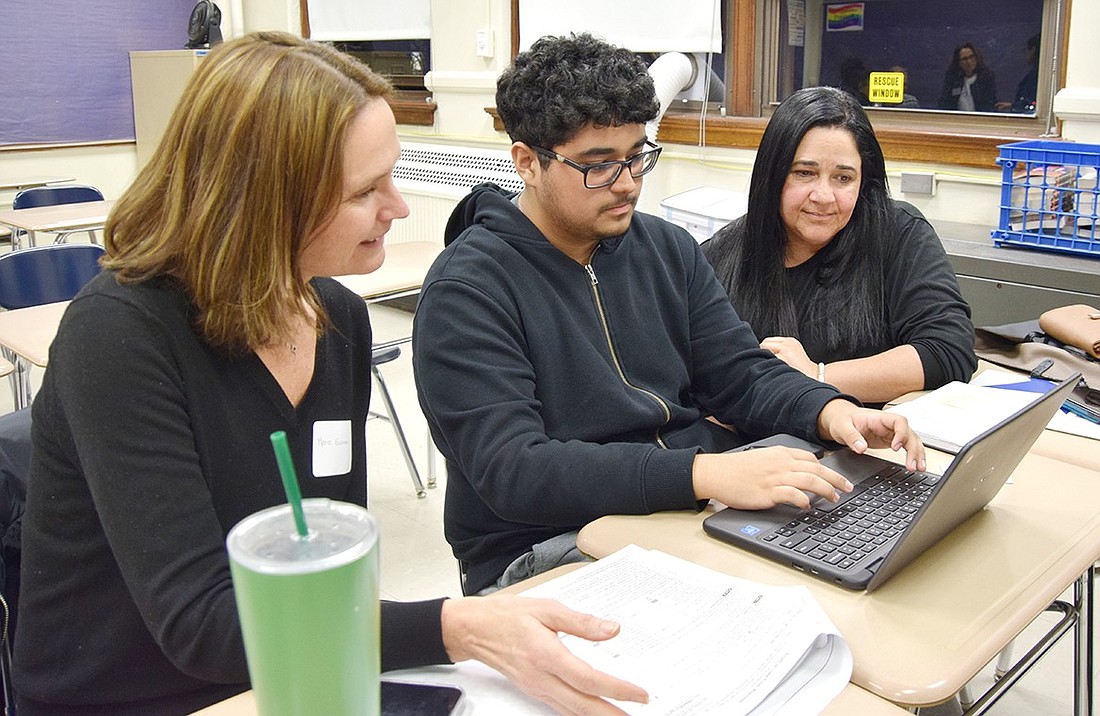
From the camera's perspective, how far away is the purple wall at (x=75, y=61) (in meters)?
5.75

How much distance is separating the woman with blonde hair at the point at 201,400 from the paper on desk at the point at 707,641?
2.6 inches

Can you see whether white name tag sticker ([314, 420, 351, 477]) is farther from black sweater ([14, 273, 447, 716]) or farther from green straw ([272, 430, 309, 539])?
green straw ([272, 430, 309, 539])

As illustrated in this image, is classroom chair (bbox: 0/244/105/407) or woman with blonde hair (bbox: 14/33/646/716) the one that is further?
classroom chair (bbox: 0/244/105/407)

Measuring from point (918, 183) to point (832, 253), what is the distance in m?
1.39

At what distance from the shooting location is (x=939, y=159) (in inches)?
127

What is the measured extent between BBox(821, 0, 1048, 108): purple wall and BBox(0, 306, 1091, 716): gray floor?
1889 mm

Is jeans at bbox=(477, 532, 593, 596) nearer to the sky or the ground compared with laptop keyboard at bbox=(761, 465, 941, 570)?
nearer to the ground

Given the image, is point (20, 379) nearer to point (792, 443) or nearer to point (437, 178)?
point (792, 443)

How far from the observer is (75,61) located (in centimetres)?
596

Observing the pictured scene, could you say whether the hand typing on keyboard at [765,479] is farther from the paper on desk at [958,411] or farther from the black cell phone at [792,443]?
the paper on desk at [958,411]

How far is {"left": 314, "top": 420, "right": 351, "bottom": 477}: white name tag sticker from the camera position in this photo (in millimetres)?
1159

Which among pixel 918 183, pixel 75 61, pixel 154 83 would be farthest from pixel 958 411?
pixel 75 61

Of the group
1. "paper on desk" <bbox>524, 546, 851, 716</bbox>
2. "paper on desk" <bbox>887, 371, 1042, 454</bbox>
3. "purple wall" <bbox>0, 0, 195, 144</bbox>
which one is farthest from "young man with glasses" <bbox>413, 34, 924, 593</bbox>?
"purple wall" <bbox>0, 0, 195, 144</bbox>

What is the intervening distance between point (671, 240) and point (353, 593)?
49.6 inches
